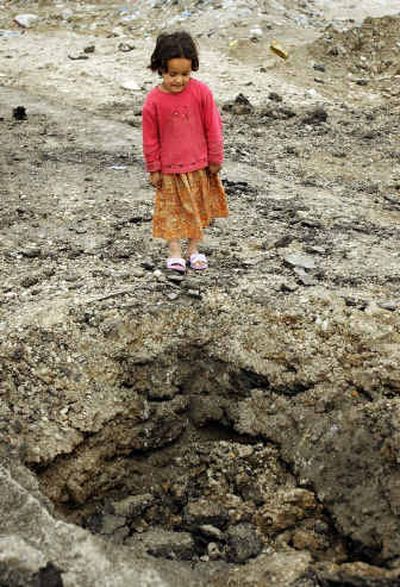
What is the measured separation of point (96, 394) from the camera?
3.42 meters

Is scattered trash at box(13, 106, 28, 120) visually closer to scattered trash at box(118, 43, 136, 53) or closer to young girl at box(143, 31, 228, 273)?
scattered trash at box(118, 43, 136, 53)

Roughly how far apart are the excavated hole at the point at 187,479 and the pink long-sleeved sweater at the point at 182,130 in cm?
98

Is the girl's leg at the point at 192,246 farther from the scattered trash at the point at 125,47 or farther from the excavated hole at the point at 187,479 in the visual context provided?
the scattered trash at the point at 125,47

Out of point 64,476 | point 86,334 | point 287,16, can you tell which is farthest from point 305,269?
point 287,16

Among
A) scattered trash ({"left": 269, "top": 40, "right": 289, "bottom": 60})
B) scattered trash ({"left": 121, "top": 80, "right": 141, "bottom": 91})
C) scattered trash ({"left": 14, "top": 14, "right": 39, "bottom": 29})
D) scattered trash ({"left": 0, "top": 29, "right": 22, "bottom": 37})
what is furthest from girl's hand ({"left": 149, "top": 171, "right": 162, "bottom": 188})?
scattered trash ({"left": 14, "top": 14, "right": 39, "bottom": 29})

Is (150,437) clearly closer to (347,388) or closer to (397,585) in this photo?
(347,388)

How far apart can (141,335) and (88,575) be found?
4.64 feet

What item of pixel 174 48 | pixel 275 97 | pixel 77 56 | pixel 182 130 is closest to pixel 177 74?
pixel 174 48

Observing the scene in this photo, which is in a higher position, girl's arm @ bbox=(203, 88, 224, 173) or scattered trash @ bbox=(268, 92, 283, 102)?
girl's arm @ bbox=(203, 88, 224, 173)

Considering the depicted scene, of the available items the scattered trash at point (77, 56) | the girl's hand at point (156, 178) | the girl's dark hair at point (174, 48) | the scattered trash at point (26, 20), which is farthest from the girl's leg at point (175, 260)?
the scattered trash at point (26, 20)

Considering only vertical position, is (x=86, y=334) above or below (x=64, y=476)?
above

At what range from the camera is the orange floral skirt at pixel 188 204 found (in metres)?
3.93

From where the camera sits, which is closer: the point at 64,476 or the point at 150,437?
the point at 64,476

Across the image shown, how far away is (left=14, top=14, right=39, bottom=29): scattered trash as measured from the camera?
10898 millimetres
